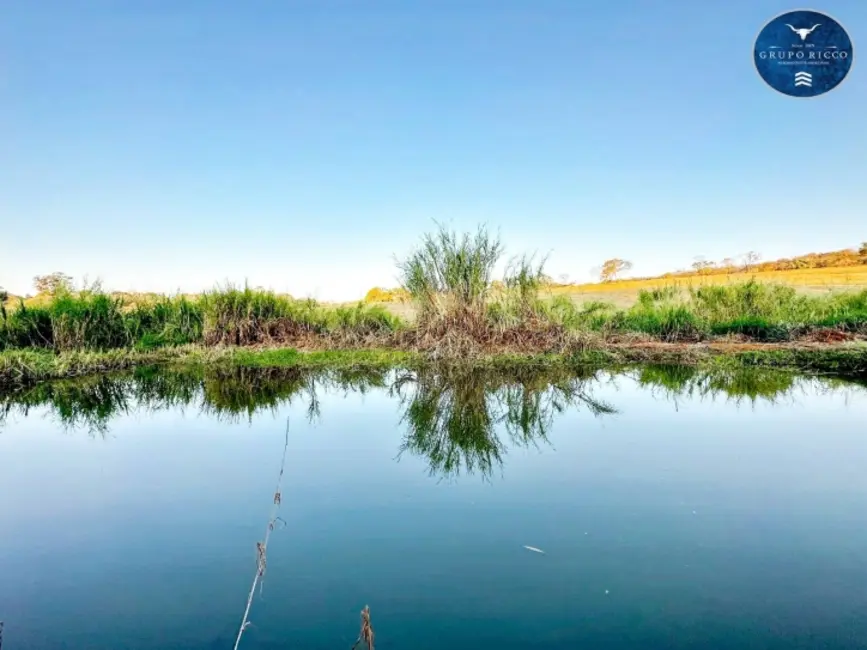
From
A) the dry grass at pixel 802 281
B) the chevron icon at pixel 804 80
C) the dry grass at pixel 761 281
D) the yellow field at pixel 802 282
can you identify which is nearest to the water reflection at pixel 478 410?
the chevron icon at pixel 804 80

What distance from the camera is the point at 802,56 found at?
902cm

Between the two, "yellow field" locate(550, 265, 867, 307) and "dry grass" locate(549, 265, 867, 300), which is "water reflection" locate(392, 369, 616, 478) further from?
"yellow field" locate(550, 265, 867, 307)

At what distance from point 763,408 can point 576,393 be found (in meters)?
1.90

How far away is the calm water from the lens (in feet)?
7.95

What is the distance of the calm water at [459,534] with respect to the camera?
2424 mm

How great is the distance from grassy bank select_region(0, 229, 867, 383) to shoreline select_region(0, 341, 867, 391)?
4 cm

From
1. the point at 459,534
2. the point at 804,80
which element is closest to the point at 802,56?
the point at 804,80

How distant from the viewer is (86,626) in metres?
2.47

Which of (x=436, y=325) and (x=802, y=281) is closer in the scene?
(x=436, y=325)

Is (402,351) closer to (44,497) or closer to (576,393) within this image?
(576,393)

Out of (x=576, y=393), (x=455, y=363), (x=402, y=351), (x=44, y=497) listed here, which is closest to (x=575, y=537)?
(x=44, y=497)

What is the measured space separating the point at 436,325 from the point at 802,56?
21.9ft

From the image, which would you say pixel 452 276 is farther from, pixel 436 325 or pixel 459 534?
pixel 459 534

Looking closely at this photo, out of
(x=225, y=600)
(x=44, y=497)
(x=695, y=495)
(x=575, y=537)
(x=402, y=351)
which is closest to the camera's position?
(x=225, y=600)
